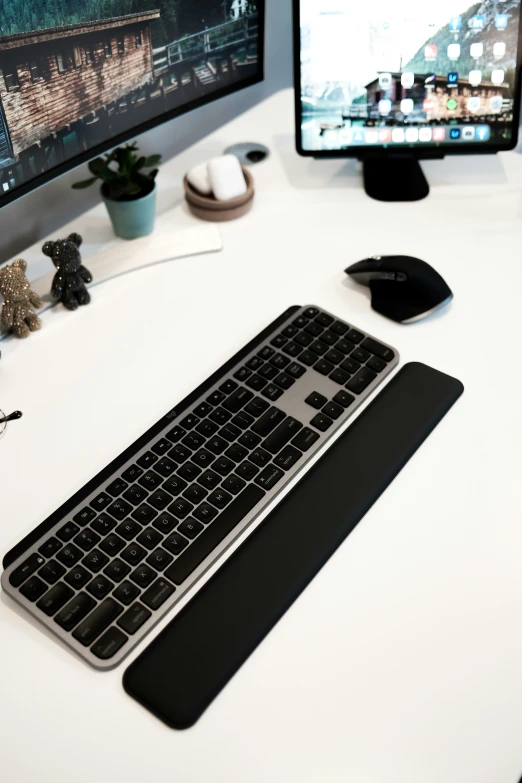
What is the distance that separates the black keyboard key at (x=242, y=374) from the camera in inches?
33.6

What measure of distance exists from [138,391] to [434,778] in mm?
503

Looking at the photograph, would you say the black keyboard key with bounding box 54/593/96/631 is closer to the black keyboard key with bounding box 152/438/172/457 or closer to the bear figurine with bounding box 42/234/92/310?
the black keyboard key with bounding box 152/438/172/457

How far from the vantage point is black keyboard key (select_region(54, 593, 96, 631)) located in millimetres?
647

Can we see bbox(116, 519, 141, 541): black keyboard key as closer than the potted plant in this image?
Yes

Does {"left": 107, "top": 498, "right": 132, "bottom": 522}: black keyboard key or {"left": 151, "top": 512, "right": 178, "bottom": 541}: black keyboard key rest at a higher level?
{"left": 107, "top": 498, "right": 132, "bottom": 522}: black keyboard key

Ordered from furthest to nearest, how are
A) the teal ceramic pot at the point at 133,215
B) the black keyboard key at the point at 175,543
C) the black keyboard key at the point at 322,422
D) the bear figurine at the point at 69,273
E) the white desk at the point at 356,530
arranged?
1. the teal ceramic pot at the point at 133,215
2. the bear figurine at the point at 69,273
3. the black keyboard key at the point at 322,422
4. the black keyboard key at the point at 175,543
5. the white desk at the point at 356,530

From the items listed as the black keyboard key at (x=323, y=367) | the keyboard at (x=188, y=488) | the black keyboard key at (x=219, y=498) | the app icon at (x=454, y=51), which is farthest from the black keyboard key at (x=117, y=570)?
the app icon at (x=454, y=51)

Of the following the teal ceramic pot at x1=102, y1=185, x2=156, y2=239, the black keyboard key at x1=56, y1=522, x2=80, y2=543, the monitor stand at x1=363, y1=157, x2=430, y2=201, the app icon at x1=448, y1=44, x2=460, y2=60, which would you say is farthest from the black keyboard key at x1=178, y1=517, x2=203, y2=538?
the app icon at x1=448, y1=44, x2=460, y2=60

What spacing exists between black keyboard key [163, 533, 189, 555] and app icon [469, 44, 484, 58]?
0.80 metres

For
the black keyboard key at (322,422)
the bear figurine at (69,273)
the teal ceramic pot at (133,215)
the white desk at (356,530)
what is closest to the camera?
the white desk at (356,530)

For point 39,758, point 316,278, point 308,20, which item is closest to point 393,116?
point 308,20

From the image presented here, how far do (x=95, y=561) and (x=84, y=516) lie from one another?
0.17 ft

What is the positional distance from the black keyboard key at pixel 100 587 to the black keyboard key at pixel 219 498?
0.13m

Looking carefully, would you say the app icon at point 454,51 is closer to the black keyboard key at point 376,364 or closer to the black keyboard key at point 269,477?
the black keyboard key at point 376,364
